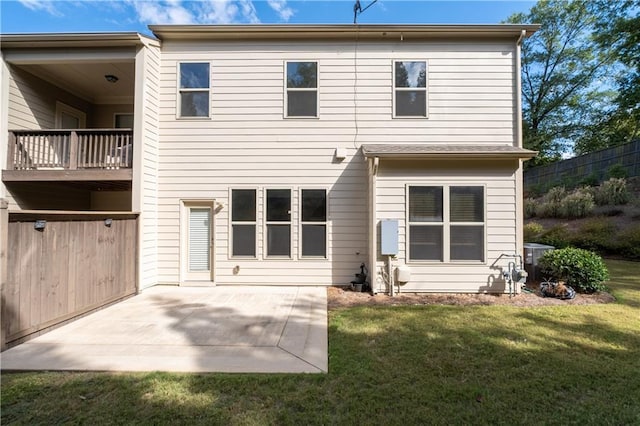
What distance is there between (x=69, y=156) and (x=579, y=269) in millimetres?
11252

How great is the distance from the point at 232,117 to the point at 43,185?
199 inches

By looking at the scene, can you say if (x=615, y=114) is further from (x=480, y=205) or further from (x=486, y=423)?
(x=486, y=423)

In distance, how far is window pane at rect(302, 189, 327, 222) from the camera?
6.94 metres

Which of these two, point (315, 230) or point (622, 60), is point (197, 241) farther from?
point (622, 60)

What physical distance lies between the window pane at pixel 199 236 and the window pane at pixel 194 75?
9.93ft

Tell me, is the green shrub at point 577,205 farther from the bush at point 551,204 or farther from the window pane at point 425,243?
the window pane at point 425,243

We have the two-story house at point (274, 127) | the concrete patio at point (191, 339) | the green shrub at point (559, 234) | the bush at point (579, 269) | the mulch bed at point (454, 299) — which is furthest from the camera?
the green shrub at point (559, 234)

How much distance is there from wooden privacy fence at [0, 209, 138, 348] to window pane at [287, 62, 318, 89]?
479cm

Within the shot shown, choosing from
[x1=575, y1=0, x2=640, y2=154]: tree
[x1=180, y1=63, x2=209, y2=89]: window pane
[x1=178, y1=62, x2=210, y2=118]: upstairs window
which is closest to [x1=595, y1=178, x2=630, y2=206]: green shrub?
[x1=575, y1=0, x2=640, y2=154]: tree

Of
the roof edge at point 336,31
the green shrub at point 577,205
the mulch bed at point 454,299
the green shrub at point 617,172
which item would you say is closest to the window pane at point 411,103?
the roof edge at point 336,31

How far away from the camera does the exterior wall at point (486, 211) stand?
614 centimetres

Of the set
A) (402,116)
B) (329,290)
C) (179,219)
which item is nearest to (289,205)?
(329,290)

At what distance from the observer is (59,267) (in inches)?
172

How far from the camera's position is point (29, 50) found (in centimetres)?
662
